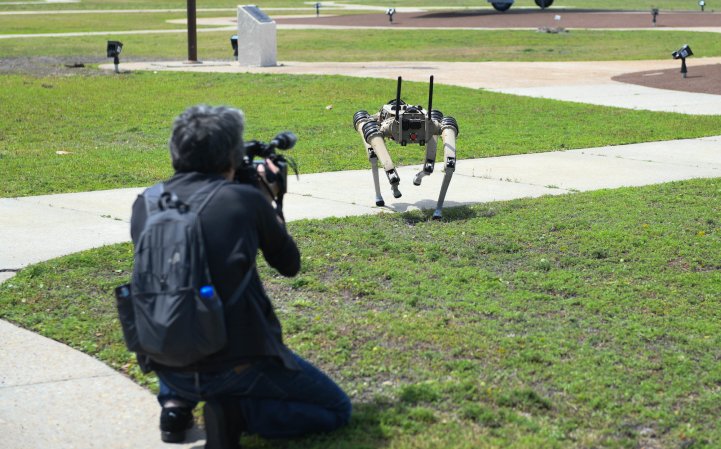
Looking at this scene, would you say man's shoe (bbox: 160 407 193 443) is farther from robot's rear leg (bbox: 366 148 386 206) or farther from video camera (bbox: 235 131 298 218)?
robot's rear leg (bbox: 366 148 386 206)

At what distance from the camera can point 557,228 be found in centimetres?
829

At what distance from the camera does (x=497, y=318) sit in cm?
605

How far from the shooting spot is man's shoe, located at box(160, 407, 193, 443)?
4.35 m

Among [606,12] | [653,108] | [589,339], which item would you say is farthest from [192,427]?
[606,12]

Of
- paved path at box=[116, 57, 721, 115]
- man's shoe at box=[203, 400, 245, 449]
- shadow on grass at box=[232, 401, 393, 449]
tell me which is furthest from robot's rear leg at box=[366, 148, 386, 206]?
paved path at box=[116, 57, 721, 115]

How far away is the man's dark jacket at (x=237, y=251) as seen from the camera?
4.04m

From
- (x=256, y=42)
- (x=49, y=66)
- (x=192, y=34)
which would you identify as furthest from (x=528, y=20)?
(x=49, y=66)

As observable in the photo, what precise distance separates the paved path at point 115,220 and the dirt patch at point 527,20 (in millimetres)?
26592

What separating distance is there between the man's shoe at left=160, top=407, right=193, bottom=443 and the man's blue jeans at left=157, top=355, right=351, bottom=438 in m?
0.05

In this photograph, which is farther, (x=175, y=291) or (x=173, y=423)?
(x=173, y=423)

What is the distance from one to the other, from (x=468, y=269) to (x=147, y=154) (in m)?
6.01

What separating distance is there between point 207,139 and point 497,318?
2483 mm

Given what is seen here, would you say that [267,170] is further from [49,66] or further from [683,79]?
[49,66]

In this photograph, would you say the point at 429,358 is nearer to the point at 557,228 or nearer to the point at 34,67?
the point at 557,228
